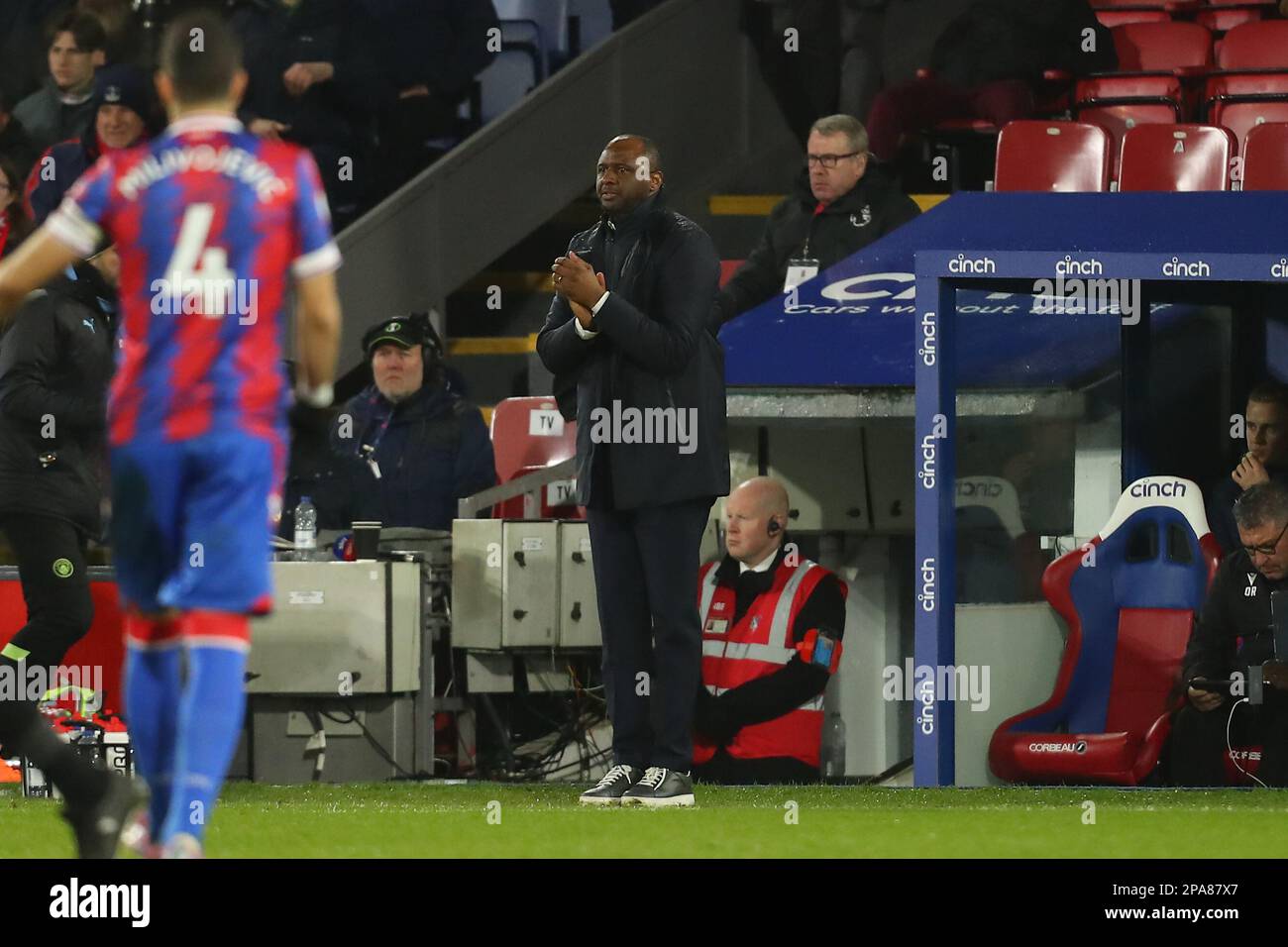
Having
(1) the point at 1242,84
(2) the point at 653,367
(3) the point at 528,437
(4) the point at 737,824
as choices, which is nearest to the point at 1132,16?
(1) the point at 1242,84

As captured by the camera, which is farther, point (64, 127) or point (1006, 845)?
point (64, 127)

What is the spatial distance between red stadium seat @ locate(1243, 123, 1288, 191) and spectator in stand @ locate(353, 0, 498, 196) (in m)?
4.07

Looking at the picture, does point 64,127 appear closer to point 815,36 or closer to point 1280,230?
point 815,36

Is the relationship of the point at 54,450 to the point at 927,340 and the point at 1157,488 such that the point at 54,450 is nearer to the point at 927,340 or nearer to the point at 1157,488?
the point at 927,340

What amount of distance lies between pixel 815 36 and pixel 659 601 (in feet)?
18.1

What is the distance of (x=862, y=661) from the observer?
9.58 metres

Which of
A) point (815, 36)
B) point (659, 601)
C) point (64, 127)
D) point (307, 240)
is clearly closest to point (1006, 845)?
point (659, 601)

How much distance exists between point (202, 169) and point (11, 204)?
4.42 metres

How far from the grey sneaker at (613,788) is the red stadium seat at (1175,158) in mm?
4232

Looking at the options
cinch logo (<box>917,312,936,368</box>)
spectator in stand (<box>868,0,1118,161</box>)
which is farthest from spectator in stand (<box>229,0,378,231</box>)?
cinch logo (<box>917,312,936,368</box>)

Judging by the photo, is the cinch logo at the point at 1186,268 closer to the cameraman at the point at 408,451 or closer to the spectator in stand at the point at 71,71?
the cameraman at the point at 408,451

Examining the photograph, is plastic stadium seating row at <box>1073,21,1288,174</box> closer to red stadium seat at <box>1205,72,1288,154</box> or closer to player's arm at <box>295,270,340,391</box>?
red stadium seat at <box>1205,72,1288,154</box>

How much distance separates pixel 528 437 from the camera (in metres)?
10.8

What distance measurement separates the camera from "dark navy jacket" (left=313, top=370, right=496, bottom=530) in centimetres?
973
